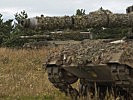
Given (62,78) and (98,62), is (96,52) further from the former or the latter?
(62,78)

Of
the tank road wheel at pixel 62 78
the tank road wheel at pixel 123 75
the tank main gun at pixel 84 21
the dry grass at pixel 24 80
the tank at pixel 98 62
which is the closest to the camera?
the tank main gun at pixel 84 21

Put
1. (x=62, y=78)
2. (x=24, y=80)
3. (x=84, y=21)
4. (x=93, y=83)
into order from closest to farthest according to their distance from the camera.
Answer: (x=84, y=21), (x=62, y=78), (x=93, y=83), (x=24, y=80)

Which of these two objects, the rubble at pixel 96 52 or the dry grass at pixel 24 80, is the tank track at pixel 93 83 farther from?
the dry grass at pixel 24 80

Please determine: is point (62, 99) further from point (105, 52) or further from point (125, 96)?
point (105, 52)

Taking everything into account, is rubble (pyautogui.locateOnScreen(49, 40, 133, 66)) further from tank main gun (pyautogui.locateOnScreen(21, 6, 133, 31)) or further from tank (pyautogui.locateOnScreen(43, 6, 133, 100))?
tank main gun (pyautogui.locateOnScreen(21, 6, 133, 31))

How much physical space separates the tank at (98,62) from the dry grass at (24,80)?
1168 millimetres

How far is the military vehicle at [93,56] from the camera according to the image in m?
8.48

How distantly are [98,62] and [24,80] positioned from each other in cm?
538

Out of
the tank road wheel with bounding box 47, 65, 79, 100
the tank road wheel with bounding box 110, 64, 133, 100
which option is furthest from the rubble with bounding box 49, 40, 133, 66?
the tank road wheel with bounding box 47, 65, 79, 100

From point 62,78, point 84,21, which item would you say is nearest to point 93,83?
point 62,78

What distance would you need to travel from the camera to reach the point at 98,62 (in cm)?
887

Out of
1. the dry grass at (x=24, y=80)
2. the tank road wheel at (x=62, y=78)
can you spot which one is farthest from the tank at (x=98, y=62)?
the dry grass at (x=24, y=80)

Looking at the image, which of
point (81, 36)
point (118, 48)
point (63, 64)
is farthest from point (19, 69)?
point (118, 48)

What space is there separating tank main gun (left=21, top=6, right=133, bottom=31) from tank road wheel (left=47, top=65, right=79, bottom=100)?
1.65 m
